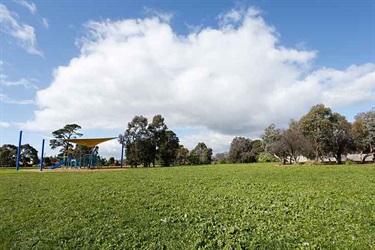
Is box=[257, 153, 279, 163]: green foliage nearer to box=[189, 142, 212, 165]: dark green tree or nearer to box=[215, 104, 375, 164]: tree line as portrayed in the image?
box=[215, 104, 375, 164]: tree line

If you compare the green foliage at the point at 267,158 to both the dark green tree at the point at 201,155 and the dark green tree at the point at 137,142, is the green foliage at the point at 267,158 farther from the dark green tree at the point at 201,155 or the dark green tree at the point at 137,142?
the dark green tree at the point at 137,142

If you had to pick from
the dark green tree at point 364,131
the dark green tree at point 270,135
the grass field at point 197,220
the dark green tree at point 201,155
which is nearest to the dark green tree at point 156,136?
the dark green tree at point 201,155

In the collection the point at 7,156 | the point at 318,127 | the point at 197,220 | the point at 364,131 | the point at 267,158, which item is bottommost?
the point at 197,220

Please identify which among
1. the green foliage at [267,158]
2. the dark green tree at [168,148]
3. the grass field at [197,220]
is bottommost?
the grass field at [197,220]

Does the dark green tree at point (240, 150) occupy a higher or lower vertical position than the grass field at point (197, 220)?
higher

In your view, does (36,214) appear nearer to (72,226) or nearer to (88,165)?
(72,226)

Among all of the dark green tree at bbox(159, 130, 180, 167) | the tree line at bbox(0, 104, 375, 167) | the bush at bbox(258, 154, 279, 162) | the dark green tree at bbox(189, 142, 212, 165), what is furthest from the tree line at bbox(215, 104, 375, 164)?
the dark green tree at bbox(189, 142, 212, 165)

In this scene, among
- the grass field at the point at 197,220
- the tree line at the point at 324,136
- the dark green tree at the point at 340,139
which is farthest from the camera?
the dark green tree at the point at 340,139

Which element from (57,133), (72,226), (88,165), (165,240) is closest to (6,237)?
(72,226)

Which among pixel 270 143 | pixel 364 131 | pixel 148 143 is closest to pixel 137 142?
pixel 148 143

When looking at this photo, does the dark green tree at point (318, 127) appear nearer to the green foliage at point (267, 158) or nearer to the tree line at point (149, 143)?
the green foliage at point (267, 158)

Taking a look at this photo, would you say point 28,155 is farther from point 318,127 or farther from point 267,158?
point 318,127

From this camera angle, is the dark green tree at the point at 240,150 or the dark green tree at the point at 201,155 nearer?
the dark green tree at the point at 240,150

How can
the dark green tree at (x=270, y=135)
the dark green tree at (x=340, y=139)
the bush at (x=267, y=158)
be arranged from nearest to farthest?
the dark green tree at (x=340, y=139) → the dark green tree at (x=270, y=135) → the bush at (x=267, y=158)
